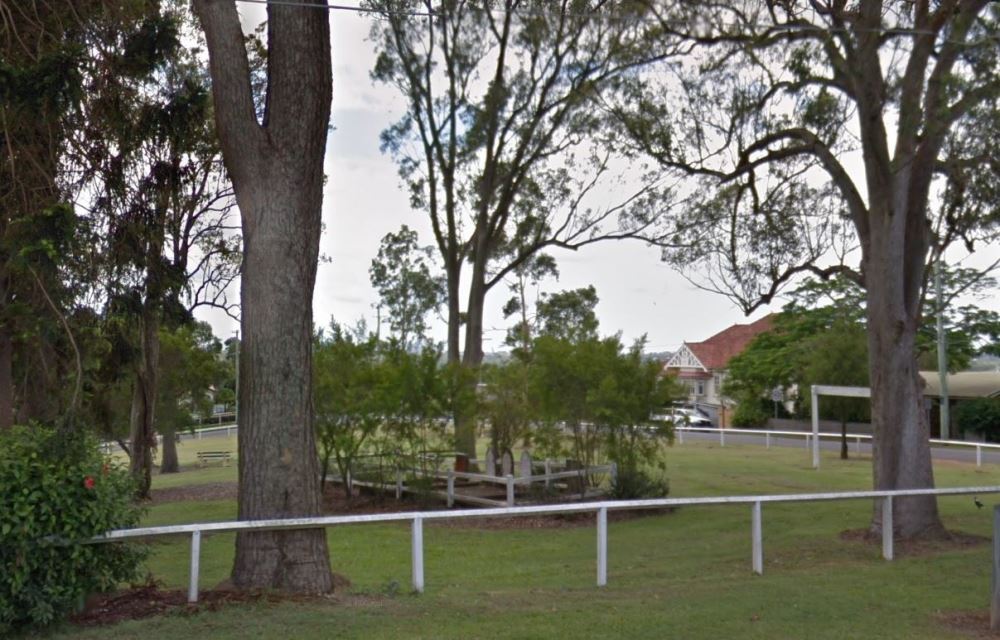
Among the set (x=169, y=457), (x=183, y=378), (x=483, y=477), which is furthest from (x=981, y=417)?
(x=169, y=457)

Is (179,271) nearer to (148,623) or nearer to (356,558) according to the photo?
(356,558)

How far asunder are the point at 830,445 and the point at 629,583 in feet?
114

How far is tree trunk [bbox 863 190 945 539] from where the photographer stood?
15.7m

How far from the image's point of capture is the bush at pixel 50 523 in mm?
7461

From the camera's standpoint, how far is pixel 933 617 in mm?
9117

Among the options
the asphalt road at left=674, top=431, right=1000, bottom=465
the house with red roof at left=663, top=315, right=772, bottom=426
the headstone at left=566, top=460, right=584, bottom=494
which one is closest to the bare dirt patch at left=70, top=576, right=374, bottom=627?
the headstone at left=566, top=460, right=584, bottom=494

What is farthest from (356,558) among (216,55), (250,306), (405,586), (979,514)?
(979,514)

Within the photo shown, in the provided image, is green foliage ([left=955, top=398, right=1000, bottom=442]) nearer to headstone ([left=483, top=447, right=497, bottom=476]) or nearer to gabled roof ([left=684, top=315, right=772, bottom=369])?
gabled roof ([left=684, top=315, right=772, bottom=369])

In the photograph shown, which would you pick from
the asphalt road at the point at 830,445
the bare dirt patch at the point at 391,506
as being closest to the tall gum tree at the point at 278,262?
the bare dirt patch at the point at 391,506

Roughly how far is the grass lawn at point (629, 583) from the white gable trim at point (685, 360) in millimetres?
63978

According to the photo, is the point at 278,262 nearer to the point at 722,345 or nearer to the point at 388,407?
the point at 388,407

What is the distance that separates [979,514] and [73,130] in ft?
55.5

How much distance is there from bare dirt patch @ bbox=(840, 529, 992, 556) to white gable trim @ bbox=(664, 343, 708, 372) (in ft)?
224

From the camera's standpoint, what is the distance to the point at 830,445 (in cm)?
4322
